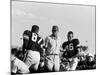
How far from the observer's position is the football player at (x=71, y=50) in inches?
83.3

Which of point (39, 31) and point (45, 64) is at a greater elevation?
point (39, 31)

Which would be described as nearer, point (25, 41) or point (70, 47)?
point (25, 41)

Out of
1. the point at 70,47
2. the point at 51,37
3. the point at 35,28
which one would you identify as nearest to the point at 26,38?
the point at 35,28

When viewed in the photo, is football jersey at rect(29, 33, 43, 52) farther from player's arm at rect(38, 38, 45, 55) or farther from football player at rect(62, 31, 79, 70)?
football player at rect(62, 31, 79, 70)

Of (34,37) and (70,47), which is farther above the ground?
(34,37)

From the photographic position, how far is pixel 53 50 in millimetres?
2082

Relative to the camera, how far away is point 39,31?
2035mm

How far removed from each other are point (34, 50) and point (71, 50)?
1.35 feet

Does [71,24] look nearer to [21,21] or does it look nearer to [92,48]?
[92,48]

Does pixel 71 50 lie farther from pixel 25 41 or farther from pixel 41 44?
pixel 25 41

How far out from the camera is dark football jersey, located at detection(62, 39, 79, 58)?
2.11 m
